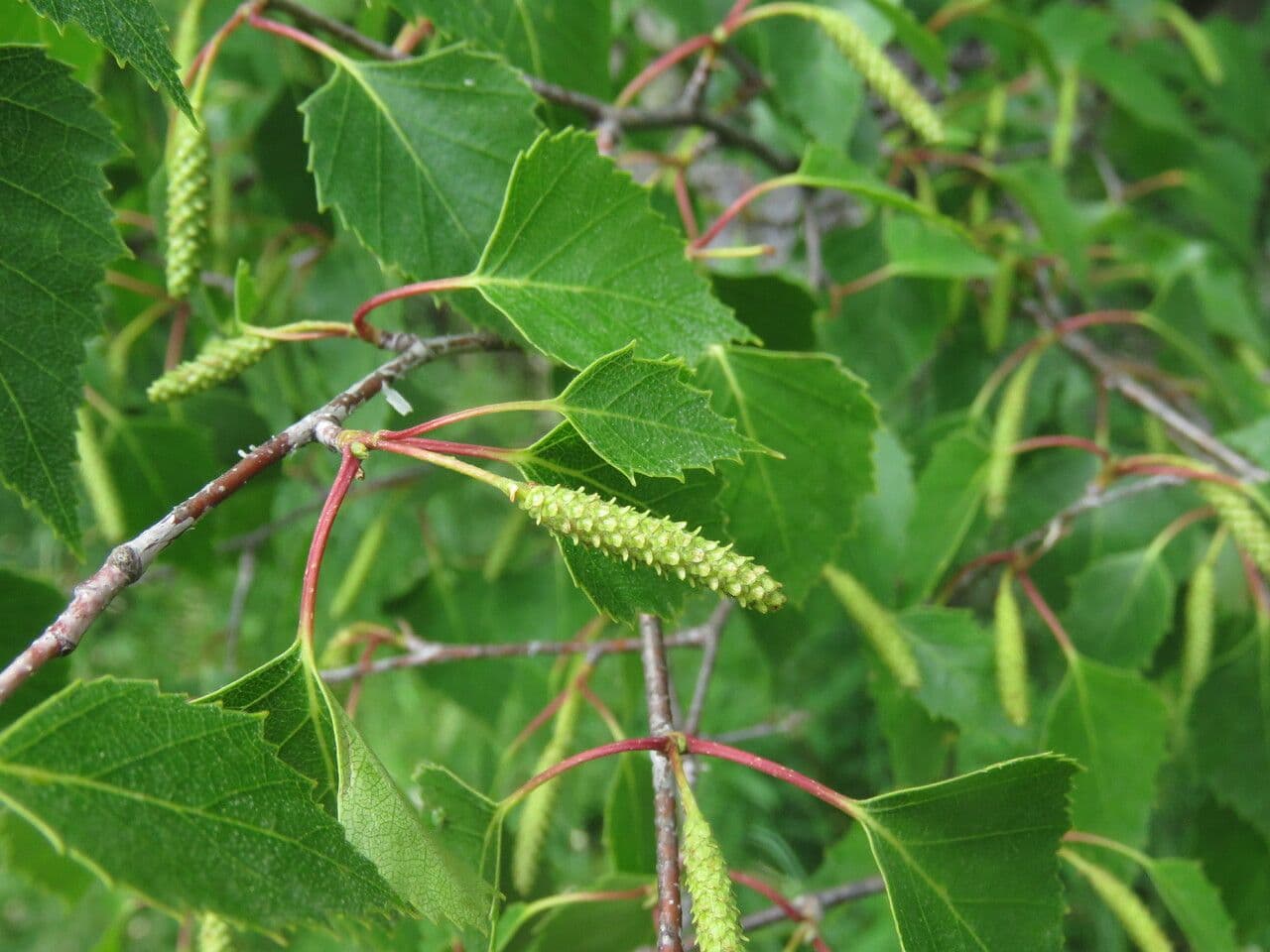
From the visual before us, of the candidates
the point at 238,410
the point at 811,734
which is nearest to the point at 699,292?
the point at 238,410

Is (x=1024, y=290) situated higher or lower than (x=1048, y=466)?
higher

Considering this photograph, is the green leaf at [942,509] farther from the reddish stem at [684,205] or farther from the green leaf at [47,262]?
the green leaf at [47,262]

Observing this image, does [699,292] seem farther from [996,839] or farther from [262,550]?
[262,550]

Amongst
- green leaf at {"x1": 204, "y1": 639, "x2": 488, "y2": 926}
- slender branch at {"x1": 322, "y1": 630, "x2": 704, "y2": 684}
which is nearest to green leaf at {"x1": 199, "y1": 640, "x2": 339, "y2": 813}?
green leaf at {"x1": 204, "y1": 639, "x2": 488, "y2": 926}

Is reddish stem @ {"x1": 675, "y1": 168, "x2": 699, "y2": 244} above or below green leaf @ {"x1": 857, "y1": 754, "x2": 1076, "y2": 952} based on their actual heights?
above

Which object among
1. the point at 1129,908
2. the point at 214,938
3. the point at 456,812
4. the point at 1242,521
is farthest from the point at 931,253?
the point at 214,938

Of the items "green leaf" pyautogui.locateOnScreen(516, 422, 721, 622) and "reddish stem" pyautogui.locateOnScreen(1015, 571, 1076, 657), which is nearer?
"green leaf" pyautogui.locateOnScreen(516, 422, 721, 622)

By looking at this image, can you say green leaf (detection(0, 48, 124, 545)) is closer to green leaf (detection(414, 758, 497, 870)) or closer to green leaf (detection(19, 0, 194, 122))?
green leaf (detection(19, 0, 194, 122))
